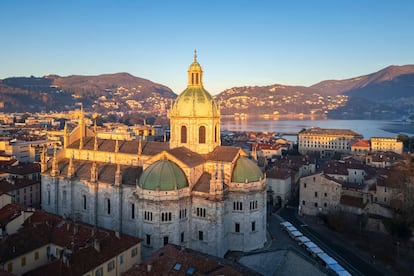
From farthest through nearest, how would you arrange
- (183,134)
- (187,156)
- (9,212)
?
(183,134) → (187,156) → (9,212)

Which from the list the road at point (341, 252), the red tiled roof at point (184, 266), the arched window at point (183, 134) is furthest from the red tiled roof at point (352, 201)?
the red tiled roof at point (184, 266)

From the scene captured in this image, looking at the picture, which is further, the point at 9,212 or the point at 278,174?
the point at 278,174

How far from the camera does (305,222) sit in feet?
162

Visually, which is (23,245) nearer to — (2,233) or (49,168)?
(2,233)

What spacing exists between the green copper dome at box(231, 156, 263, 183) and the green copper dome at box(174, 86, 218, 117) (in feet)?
19.9

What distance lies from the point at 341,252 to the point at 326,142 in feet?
273

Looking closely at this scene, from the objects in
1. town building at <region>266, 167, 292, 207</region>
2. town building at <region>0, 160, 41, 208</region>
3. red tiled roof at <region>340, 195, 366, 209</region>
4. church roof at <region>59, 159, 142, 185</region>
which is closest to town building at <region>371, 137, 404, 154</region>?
town building at <region>266, 167, 292, 207</region>

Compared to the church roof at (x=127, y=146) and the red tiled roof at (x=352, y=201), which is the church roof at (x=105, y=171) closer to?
the church roof at (x=127, y=146)

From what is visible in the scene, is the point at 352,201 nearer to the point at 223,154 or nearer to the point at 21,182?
the point at 223,154

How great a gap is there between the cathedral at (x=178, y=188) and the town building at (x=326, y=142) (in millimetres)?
81166

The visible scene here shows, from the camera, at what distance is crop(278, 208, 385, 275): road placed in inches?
1419

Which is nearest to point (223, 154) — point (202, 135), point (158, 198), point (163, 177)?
point (202, 135)

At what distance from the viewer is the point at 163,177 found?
34.8m

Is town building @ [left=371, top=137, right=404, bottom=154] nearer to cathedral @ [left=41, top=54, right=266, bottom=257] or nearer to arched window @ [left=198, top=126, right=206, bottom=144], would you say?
cathedral @ [left=41, top=54, right=266, bottom=257]
